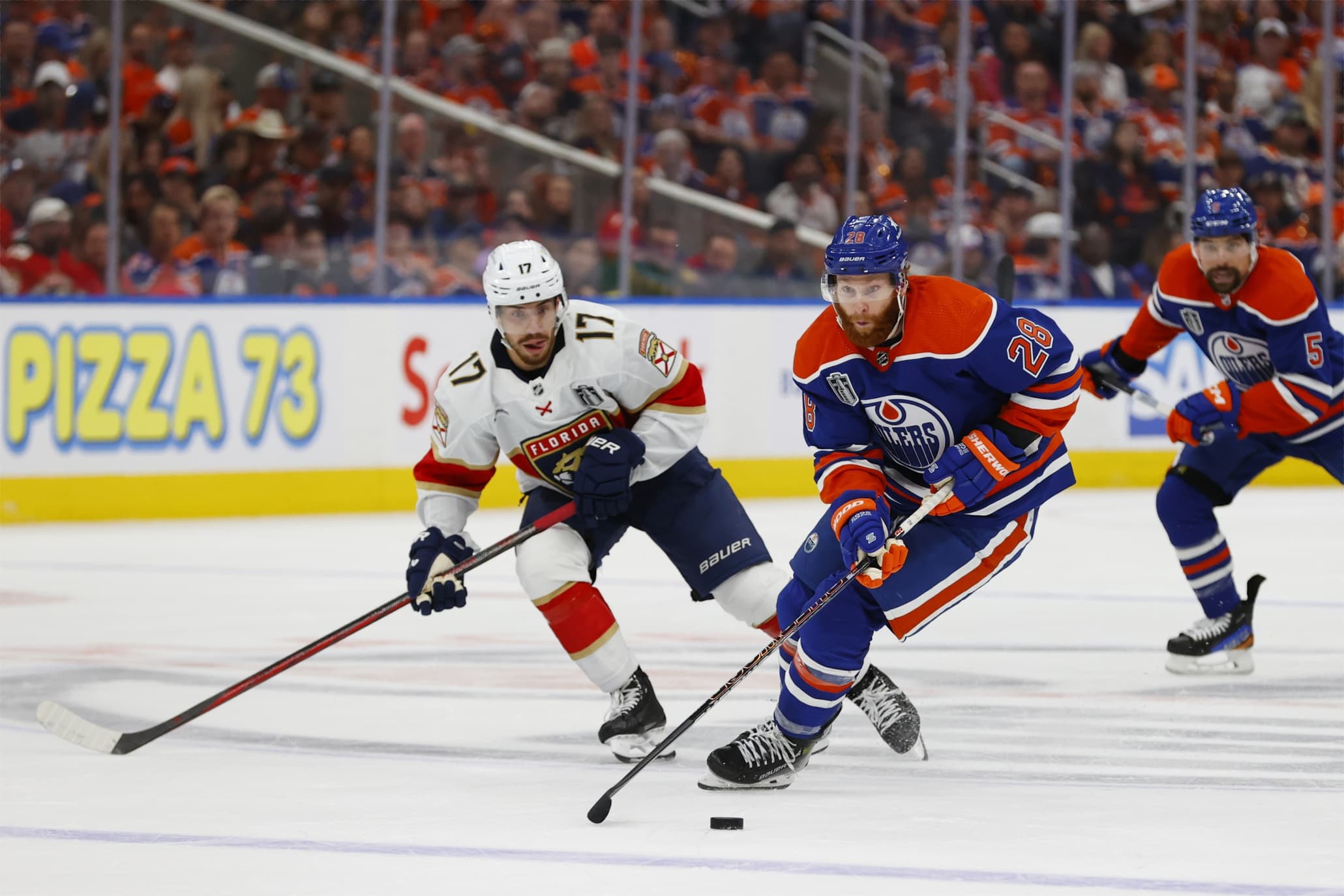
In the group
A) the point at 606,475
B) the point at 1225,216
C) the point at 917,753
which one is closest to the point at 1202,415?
the point at 1225,216

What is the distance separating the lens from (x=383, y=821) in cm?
362

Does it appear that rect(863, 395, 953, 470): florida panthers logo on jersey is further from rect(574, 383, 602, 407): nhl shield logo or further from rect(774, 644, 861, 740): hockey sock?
rect(574, 383, 602, 407): nhl shield logo

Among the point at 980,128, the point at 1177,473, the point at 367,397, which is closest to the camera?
the point at 1177,473

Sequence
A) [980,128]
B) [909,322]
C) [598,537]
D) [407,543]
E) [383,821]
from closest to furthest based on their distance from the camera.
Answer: [383,821] → [909,322] → [598,537] → [407,543] → [980,128]

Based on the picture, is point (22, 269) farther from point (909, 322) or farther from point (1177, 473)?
point (909, 322)

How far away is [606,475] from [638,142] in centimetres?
582

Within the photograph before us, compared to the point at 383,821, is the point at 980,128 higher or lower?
higher

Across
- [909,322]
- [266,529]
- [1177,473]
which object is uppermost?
[909,322]

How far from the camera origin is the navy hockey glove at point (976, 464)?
3.85 m

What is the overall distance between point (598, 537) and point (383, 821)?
0.95m

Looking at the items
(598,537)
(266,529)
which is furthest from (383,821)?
(266,529)

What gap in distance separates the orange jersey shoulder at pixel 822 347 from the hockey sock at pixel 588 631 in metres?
0.66

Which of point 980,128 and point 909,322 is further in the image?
point 980,128

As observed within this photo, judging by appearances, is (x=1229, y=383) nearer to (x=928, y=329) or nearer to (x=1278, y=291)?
(x=1278, y=291)
